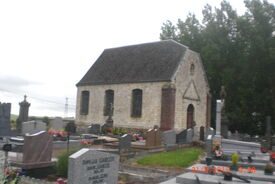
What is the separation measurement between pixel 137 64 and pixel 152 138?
36.7 feet

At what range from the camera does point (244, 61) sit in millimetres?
27891

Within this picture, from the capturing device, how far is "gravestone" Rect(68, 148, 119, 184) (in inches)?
223

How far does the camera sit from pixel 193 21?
35.0m

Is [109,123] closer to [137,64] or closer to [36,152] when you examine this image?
[137,64]

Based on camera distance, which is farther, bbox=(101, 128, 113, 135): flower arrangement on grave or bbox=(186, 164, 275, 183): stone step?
bbox=(101, 128, 113, 135): flower arrangement on grave

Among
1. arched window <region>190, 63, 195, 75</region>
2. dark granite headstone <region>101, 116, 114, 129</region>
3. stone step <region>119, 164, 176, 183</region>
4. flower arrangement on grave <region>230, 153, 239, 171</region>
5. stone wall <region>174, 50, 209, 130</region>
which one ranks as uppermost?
arched window <region>190, 63, 195, 75</region>

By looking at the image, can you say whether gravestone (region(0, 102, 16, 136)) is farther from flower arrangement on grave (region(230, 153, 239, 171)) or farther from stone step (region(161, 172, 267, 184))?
flower arrangement on grave (region(230, 153, 239, 171))

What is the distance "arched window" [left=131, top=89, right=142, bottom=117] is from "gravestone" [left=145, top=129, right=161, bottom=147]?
25.1 ft

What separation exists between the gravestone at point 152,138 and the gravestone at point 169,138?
33cm

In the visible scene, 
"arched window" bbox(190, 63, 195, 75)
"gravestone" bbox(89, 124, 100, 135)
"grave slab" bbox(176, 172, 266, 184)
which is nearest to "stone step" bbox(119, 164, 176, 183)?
"grave slab" bbox(176, 172, 266, 184)

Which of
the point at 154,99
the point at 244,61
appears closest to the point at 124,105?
the point at 154,99

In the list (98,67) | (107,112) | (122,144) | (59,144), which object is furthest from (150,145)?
(98,67)

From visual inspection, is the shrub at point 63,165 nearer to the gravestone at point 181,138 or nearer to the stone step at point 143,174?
the stone step at point 143,174

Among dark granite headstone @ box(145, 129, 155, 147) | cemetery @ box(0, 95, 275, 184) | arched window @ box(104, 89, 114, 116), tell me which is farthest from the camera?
arched window @ box(104, 89, 114, 116)
